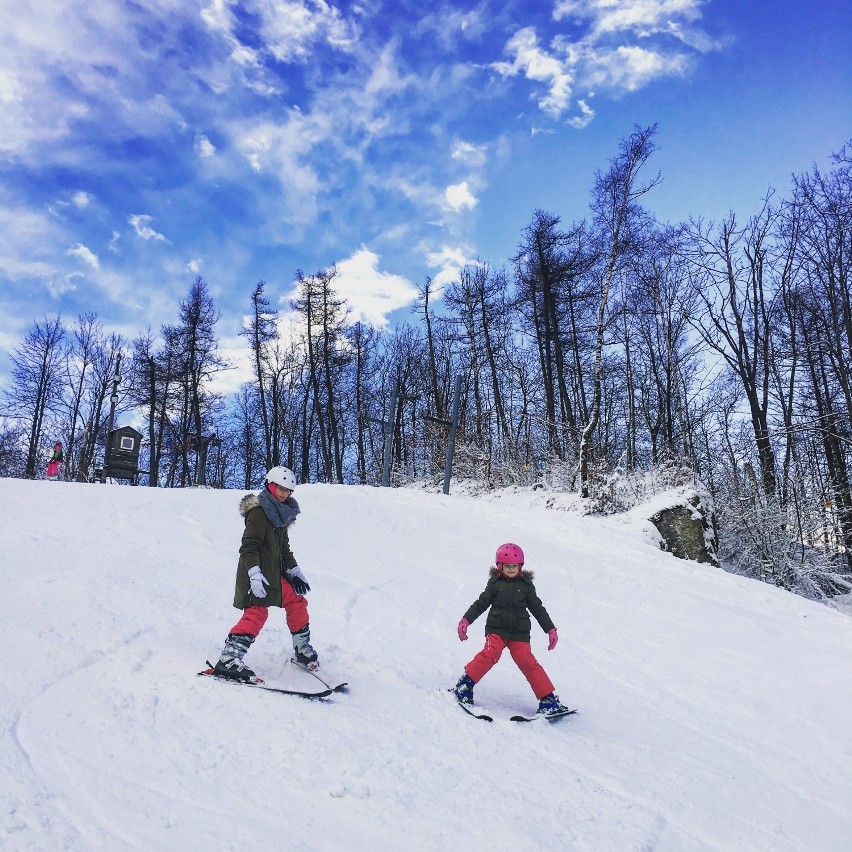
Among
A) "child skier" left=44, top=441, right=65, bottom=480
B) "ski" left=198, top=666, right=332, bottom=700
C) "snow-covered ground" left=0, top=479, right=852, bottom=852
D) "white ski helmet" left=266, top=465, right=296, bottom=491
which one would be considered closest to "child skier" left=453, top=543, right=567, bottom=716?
"snow-covered ground" left=0, top=479, right=852, bottom=852

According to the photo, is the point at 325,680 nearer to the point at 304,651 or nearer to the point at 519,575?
the point at 304,651

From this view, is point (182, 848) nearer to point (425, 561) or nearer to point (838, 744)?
point (838, 744)

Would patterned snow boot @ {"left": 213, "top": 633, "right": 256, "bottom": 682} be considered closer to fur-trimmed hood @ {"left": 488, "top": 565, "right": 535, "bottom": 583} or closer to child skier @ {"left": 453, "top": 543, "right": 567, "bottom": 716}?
child skier @ {"left": 453, "top": 543, "right": 567, "bottom": 716}

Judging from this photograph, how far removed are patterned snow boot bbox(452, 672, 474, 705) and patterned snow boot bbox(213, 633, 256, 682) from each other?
1639mm

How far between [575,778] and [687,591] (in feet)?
22.6

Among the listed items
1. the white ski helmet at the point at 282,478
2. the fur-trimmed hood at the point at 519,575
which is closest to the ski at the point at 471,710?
the fur-trimmed hood at the point at 519,575

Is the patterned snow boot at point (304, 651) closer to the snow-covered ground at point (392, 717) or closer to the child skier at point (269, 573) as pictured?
the child skier at point (269, 573)

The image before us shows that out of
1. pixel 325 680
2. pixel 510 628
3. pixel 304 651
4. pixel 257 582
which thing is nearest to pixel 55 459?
pixel 304 651

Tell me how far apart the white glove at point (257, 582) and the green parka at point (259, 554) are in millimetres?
73

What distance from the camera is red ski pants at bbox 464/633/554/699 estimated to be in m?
4.58

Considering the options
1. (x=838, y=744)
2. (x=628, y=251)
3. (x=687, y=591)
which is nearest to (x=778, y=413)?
(x=628, y=251)

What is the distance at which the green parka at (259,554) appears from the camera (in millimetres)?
4539

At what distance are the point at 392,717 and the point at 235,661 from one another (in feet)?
4.16

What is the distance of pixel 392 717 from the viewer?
158 inches
